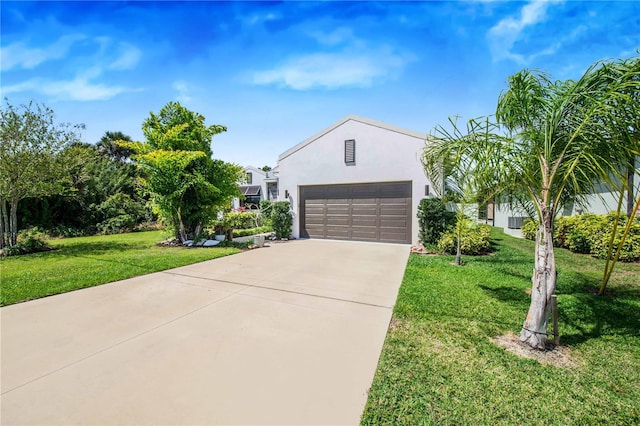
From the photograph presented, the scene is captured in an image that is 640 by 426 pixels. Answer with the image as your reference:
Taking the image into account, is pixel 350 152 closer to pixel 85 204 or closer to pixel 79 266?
pixel 79 266

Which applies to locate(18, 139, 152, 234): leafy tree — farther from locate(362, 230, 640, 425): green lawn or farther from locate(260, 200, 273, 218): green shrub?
locate(362, 230, 640, 425): green lawn

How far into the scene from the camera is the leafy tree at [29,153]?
8.48 meters

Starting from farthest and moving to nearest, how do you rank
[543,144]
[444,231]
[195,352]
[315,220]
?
[315,220] → [444,231] → [543,144] → [195,352]

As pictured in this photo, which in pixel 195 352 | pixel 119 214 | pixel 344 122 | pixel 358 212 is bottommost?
pixel 195 352

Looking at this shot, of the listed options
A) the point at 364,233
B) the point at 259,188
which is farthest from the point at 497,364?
the point at 259,188

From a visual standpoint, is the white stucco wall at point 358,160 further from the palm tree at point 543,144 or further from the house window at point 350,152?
the palm tree at point 543,144

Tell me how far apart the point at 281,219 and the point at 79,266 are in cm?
715

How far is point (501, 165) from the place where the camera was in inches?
119

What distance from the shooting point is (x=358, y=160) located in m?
11.6

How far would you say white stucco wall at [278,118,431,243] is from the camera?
35.5ft

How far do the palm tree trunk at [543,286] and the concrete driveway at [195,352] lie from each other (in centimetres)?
168

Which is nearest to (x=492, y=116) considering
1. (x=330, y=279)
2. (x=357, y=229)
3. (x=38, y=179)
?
(x=330, y=279)

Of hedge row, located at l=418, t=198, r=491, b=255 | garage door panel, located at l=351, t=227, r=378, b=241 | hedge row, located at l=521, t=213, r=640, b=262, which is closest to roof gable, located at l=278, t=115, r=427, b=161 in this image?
hedge row, located at l=418, t=198, r=491, b=255

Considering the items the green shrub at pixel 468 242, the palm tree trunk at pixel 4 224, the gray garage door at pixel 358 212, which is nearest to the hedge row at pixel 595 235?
the green shrub at pixel 468 242
